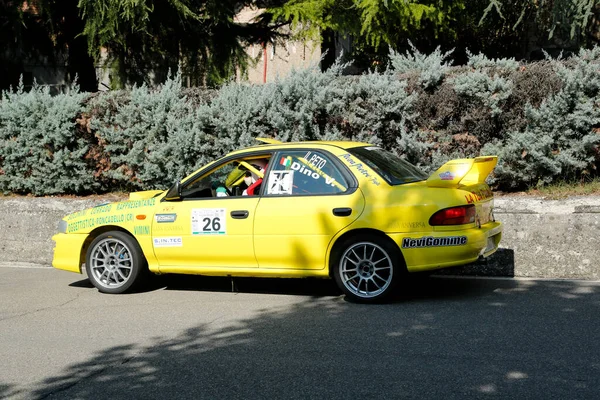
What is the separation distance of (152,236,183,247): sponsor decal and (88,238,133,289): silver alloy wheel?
464 millimetres

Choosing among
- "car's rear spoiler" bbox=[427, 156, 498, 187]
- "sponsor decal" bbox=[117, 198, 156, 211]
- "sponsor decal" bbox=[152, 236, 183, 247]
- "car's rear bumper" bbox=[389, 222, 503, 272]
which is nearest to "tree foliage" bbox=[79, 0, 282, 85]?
"sponsor decal" bbox=[117, 198, 156, 211]

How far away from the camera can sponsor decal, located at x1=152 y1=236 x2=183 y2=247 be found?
8391 millimetres

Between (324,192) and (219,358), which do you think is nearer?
(219,358)

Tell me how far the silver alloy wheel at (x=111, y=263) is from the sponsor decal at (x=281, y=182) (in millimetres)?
1873

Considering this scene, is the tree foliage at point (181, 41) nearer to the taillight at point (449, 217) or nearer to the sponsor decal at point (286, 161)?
the sponsor decal at point (286, 161)

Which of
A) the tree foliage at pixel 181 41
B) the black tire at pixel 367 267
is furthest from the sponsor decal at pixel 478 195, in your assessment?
the tree foliage at pixel 181 41

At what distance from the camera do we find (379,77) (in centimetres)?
1088

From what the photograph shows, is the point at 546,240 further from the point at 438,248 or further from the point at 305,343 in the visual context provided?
the point at 305,343

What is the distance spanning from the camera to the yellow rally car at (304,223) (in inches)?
295

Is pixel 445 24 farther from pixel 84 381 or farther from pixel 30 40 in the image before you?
pixel 84 381

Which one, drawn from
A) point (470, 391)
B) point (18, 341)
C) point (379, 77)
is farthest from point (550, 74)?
point (18, 341)

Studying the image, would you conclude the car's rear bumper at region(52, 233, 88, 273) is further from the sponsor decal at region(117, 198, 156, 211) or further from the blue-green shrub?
the blue-green shrub

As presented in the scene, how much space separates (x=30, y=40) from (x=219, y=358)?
12.4m

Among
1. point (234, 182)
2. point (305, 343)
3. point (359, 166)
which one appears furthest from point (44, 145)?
point (305, 343)
